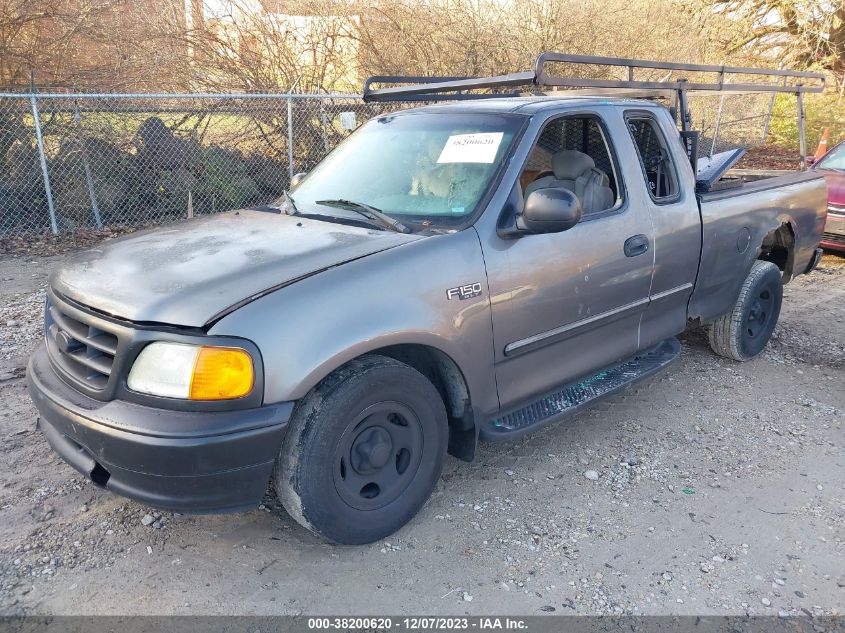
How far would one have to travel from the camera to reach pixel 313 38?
11.6 m

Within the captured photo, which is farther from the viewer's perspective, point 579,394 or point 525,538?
point 579,394

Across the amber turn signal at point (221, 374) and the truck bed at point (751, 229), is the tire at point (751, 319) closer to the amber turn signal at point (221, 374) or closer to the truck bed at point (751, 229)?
the truck bed at point (751, 229)

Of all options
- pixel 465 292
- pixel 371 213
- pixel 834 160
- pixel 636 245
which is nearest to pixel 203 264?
pixel 371 213

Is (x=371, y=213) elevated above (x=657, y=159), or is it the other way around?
(x=657, y=159)

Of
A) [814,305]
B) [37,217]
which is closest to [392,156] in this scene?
[814,305]

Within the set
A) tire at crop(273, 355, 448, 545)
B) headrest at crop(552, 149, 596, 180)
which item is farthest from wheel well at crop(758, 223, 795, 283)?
tire at crop(273, 355, 448, 545)

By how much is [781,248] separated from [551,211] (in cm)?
334

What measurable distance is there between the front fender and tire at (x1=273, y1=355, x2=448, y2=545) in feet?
0.43

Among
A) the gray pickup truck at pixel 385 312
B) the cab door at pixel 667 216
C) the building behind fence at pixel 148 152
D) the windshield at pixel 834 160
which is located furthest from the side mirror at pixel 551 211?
the windshield at pixel 834 160

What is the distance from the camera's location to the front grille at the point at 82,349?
2588mm

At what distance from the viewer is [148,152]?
942 centimetres

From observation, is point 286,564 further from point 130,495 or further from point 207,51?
point 207,51

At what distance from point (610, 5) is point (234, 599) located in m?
14.3

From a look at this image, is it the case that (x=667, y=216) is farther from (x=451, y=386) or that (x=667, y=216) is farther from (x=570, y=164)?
(x=451, y=386)
